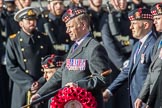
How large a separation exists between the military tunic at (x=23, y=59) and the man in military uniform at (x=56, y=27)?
0.74 m

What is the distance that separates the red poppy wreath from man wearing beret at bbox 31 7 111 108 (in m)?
0.08

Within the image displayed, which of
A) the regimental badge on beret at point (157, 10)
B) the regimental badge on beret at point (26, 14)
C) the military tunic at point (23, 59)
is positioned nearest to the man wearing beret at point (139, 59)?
the regimental badge on beret at point (157, 10)

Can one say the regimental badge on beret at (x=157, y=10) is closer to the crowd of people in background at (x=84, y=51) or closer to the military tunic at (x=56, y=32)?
the crowd of people in background at (x=84, y=51)

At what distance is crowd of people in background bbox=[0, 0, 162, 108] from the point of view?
9.16 m

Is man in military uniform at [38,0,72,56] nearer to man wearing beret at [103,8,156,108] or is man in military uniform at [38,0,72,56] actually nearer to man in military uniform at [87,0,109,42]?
man in military uniform at [87,0,109,42]

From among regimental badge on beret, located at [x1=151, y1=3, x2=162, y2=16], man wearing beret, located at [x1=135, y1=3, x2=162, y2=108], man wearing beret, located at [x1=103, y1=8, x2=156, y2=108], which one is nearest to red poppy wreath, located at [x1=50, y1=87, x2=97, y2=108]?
man wearing beret, located at [x1=135, y1=3, x2=162, y2=108]

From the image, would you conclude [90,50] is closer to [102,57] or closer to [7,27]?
[102,57]

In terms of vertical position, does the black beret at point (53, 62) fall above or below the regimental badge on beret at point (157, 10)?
below

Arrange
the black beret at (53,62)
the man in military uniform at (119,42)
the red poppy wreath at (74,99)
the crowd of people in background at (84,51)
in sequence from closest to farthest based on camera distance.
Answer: the red poppy wreath at (74,99), the crowd of people in background at (84,51), the black beret at (53,62), the man in military uniform at (119,42)

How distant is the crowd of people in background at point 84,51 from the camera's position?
361 inches

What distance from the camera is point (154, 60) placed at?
9.62m

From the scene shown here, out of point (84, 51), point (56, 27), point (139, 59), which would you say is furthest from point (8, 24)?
point (84, 51)

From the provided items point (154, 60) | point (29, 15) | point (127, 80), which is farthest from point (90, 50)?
point (29, 15)

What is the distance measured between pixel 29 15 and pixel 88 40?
3307mm
